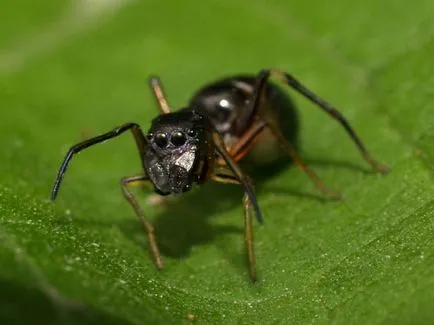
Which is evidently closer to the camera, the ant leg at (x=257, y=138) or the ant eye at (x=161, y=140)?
the ant eye at (x=161, y=140)

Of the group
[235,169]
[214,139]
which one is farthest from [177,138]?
[235,169]

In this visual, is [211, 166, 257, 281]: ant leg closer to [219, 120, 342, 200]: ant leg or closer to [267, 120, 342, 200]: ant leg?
[219, 120, 342, 200]: ant leg

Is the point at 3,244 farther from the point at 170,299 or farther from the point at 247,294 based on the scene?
the point at 247,294

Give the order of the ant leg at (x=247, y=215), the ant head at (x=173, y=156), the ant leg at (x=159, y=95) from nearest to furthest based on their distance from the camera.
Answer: the ant leg at (x=247, y=215), the ant head at (x=173, y=156), the ant leg at (x=159, y=95)

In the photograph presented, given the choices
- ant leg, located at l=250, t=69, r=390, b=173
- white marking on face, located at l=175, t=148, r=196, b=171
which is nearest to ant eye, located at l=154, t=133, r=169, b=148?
white marking on face, located at l=175, t=148, r=196, b=171

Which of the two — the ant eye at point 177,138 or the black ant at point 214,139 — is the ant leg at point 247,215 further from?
the ant eye at point 177,138

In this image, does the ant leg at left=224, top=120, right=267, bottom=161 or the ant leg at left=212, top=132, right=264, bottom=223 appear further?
the ant leg at left=224, top=120, right=267, bottom=161

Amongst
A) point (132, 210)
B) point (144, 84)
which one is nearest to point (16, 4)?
point (144, 84)

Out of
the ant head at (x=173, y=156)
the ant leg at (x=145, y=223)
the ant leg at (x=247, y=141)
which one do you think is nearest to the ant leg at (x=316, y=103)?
the ant leg at (x=247, y=141)
